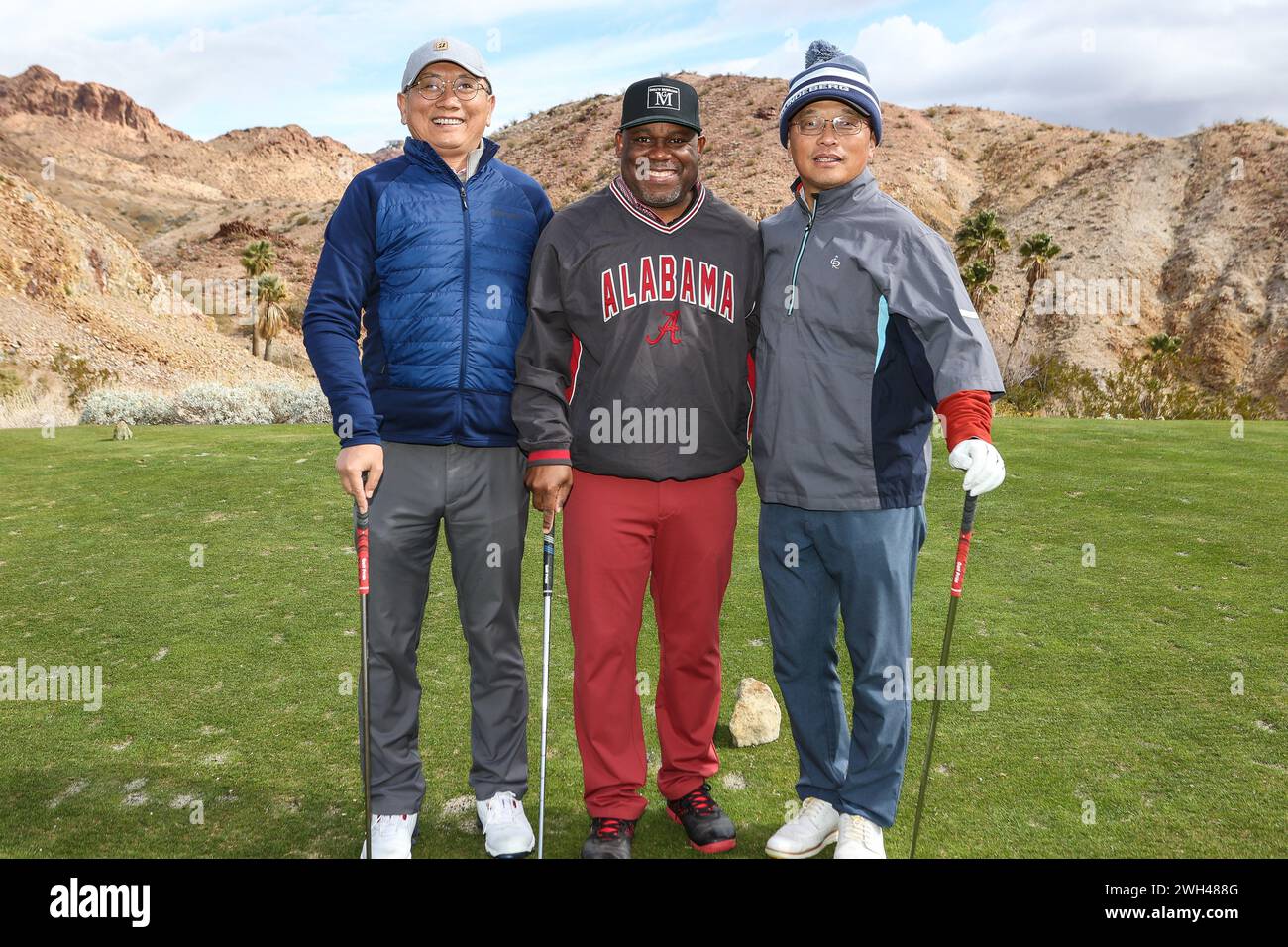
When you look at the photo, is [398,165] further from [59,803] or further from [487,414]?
[59,803]

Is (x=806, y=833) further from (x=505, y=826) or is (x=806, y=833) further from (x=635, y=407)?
(x=635, y=407)

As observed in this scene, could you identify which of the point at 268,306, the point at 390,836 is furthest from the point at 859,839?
the point at 268,306

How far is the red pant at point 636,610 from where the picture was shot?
342 centimetres

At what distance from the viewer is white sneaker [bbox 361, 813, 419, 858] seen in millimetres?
3217

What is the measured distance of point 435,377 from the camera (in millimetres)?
3412

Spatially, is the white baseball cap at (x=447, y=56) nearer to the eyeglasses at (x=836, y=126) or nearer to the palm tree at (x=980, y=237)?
the eyeglasses at (x=836, y=126)

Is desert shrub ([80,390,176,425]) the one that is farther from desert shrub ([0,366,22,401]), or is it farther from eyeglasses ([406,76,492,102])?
eyeglasses ([406,76,492,102])

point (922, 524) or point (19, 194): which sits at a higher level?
point (19, 194)

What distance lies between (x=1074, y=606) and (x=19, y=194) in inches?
1557

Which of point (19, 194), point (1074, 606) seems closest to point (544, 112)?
point (19, 194)

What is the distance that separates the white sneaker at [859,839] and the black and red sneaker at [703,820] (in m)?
0.38

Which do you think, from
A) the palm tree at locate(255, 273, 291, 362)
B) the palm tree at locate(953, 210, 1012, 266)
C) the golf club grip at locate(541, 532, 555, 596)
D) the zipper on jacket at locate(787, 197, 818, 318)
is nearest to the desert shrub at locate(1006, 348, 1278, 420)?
the palm tree at locate(953, 210, 1012, 266)
